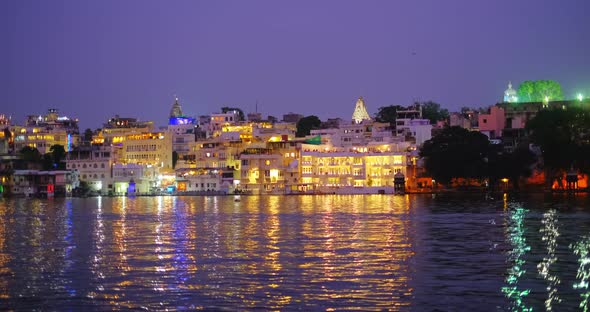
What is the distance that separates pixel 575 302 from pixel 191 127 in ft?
367

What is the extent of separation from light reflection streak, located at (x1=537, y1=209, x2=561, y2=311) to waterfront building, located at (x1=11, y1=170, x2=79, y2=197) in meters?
72.3

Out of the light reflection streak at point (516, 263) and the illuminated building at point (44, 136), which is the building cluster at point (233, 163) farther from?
the light reflection streak at point (516, 263)

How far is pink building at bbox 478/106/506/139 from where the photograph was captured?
105062mm

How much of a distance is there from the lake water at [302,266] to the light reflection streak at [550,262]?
0.15ft

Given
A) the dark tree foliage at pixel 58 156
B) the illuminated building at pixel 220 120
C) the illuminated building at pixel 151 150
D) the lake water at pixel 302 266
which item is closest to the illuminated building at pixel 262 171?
the illuminated building at pixel 151 150

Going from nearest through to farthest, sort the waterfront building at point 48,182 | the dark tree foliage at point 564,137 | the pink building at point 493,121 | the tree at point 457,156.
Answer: the dark tree foliage at point 564,137 < the tree at point 457,156 < the waterfront building at point 48,182 < the pink building at point 493,121

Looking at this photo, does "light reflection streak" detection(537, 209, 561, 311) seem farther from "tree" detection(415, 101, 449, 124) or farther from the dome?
the dome

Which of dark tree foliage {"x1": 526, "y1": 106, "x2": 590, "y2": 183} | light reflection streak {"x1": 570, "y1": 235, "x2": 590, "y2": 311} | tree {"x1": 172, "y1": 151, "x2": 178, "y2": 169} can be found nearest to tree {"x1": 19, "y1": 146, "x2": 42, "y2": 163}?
tree {"x1": 172, "y1": 151, "x2": 178, "y2": 169}

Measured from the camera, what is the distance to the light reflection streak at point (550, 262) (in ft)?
63.2

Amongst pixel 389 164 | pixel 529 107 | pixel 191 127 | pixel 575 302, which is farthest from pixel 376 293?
pixel 191 127

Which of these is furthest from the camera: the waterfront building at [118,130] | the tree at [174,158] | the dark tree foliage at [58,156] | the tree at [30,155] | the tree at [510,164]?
the waterfront building at [118,130]

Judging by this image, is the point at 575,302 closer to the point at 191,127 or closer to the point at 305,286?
the point at 305,286

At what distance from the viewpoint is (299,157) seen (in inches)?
3885

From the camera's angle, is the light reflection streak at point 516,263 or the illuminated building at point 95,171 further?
the illuminated building at point 95,171
